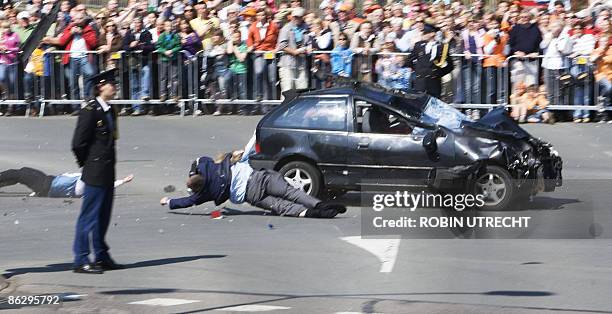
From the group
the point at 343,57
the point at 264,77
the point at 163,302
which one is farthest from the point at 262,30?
the point at 163,302

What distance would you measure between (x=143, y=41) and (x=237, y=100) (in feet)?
6.63

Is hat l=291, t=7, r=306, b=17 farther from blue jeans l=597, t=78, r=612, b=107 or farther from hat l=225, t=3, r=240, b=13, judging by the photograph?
blue jeans l=597, t=78, r=612, b=107

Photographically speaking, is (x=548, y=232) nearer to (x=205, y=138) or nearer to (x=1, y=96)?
(x=205, y=138)

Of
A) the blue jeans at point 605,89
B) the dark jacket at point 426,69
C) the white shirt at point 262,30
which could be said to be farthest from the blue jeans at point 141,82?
the blue jeans at point 605,89

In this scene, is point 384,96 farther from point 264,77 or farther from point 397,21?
point 264,77

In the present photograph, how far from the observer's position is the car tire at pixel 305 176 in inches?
663

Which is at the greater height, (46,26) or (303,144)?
(46,26)

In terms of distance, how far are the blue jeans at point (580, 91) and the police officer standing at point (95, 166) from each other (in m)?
13.3

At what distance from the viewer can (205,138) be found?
22.6 metres

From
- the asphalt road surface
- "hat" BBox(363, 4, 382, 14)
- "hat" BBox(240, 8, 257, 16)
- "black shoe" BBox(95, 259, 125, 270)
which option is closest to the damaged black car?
the asphalt road surface

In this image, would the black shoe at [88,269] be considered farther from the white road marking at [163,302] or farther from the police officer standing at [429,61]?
the police officer standing at [429,61]

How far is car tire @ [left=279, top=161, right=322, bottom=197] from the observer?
16.8m

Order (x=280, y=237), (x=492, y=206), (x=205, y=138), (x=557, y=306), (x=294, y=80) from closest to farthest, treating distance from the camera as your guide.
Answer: (x=557, y=306)
(x=280, y=237)
(x=492, y=206)
(x=205, y=138)
(x=294, y=80)

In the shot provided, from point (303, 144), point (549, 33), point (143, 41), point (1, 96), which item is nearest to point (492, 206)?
point (303, 144)
